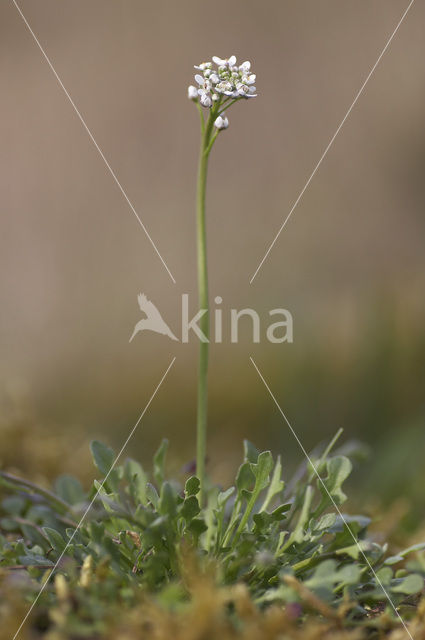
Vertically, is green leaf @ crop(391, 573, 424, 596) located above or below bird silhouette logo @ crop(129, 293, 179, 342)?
below

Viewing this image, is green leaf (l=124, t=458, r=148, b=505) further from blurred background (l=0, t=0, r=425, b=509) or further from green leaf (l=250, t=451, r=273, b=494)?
blurred background (l=0, t=0, r=425, b=509)

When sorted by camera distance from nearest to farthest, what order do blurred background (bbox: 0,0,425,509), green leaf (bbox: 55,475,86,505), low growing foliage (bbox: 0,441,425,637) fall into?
1. low growing foliage (bbox: 0,441,425,637)
2. green leaf (bbox: 55,475,86,505)
3. blurred background (bbox: 0,0,425,509)

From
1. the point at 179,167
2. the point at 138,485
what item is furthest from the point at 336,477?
the point at 179,167

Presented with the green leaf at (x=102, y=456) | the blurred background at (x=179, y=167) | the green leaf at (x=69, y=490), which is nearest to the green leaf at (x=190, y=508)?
the green leaf at (x=102, y=456)

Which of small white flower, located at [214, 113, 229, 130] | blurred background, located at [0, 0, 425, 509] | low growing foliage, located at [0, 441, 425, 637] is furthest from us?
blurred background, located at [0, 0, 425, 509]

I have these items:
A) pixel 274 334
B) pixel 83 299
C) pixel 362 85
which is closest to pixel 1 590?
pixel 274 334

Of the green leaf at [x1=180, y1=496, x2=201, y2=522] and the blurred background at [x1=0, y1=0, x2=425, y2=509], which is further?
the blurred background at [x1=0, y1=0, x2=425, y2=509]

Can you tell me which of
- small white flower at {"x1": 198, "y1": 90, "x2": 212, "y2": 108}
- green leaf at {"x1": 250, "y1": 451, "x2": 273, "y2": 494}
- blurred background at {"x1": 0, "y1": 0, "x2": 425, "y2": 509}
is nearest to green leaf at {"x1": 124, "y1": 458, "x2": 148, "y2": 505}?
green leaf at {"x1": 250, "y1": 451, "x2": 273, "y2": 494}
